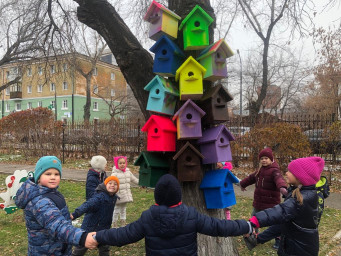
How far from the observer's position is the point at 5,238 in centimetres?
452

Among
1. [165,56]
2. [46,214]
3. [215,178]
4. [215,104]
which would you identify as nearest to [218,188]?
[215,178]

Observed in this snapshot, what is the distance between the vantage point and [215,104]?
2746 millimetres

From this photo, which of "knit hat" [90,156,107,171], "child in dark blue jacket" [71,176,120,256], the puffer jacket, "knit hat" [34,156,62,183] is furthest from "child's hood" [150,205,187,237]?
"knit hat" [90,156,107,171]

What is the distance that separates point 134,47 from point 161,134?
49.9 inches

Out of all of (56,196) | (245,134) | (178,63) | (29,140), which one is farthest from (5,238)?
(29,140)

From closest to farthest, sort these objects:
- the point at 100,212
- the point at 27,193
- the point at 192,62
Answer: the point at 27,193, the point at 192,62, the point at 100,212

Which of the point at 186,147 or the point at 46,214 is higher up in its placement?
the point at 186,147

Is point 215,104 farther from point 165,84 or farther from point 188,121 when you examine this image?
point 165,84

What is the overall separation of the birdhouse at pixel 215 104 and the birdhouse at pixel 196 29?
47 cm

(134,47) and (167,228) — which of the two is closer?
(167,228)

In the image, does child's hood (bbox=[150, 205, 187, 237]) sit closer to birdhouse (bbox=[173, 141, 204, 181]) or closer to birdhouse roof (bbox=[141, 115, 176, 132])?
birdhouse (bbox=[173, 141, 204, 181])

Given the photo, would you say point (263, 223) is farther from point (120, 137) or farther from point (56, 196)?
point (120, 137)

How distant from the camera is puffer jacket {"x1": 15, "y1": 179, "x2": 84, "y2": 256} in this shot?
2.20m

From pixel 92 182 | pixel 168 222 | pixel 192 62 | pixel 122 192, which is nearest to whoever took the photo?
pixel 168 222
